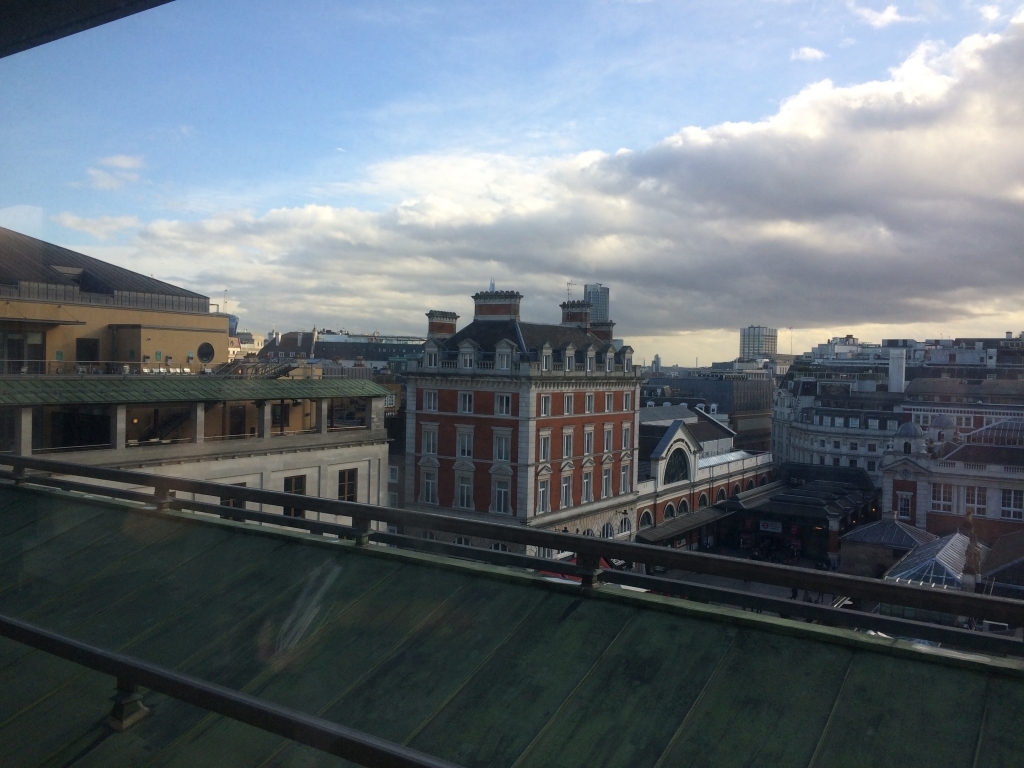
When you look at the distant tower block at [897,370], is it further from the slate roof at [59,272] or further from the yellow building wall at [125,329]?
the slate roof at [59,272]

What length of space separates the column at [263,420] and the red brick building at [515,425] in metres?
9.58

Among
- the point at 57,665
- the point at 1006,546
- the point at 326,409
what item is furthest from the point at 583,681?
the point at 326,409

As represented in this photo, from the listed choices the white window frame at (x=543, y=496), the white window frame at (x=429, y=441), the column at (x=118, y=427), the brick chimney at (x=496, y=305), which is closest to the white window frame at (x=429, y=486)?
the white window frame at (x=429, y=441)

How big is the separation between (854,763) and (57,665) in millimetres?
3208

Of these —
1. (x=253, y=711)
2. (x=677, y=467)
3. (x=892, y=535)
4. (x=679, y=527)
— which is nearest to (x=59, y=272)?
(x=253, y=711)

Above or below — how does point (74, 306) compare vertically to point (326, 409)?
above

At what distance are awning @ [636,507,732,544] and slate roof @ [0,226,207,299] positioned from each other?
12568 millimetres

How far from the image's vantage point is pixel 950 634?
2.15m

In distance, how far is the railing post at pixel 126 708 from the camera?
2.58m

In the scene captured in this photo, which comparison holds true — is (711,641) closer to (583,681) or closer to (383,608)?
(583,681)

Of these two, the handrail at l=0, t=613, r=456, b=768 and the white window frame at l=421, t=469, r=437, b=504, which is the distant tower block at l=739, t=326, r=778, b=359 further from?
the handrail at l=0, t=613, r=456, b=768

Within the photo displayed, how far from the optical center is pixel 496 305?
77.7 feet

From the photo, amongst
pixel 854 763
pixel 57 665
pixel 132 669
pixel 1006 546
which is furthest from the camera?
pixel 1006 546

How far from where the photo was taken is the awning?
776 inches
